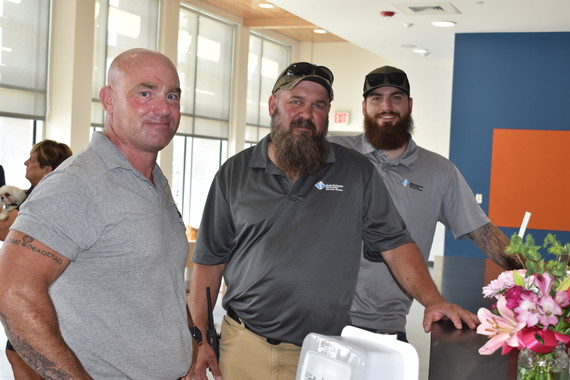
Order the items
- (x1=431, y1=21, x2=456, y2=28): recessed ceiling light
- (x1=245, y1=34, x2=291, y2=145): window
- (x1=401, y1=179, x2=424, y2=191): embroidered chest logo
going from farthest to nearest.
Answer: (x1=245, y1=34, x2=291, y2=145): window
(x1=431, y1=21, x2=456, y2=28): recessed ceiling light
(x1=401, y1=179, x2=424, y2=191): embroidered chest logo

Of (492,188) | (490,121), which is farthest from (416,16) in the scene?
(492,188)

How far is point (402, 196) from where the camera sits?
3195 mm

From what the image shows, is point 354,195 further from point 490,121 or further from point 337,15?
point 490,121

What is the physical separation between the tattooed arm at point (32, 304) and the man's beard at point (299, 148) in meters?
1.08

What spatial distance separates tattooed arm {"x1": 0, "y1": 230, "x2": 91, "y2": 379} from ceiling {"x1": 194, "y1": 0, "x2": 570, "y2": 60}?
632cm

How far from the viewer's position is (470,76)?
29.5 feet

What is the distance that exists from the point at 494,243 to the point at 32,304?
2.14 metres

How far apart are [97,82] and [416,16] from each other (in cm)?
442

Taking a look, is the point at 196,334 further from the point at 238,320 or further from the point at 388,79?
the point at 388,79

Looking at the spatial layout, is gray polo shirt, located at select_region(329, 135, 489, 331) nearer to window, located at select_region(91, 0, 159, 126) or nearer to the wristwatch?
the wristwatch

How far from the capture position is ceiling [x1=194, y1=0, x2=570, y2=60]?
7.43 m

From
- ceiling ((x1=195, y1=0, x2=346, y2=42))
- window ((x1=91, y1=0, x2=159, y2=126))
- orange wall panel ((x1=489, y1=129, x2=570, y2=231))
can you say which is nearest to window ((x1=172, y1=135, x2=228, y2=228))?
window ((x1=91, y1=0, x2=159, y2=126))

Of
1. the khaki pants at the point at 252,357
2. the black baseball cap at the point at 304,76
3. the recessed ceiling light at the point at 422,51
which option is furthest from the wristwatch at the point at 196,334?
the recessed ceiling light at the point at 422,51

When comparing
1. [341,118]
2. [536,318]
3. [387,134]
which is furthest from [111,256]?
[341,118]
